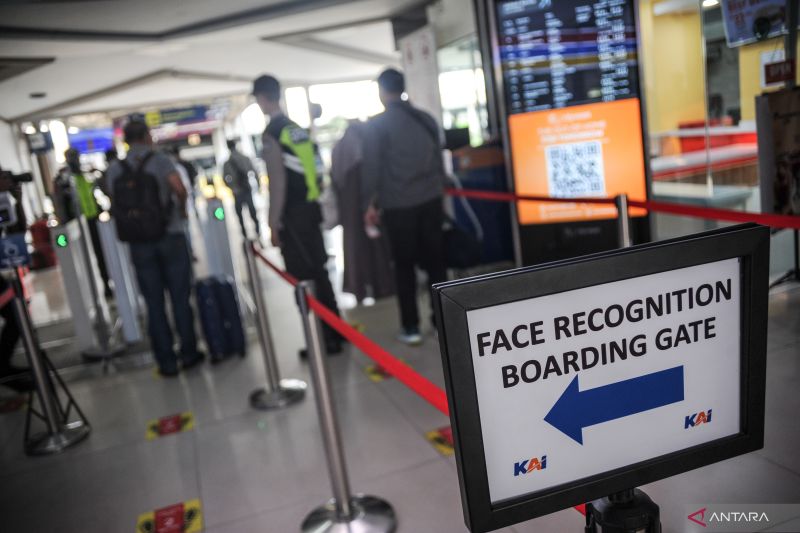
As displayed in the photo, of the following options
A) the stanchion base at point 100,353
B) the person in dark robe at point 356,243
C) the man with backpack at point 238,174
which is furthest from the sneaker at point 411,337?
the man with backpack at point 238,174

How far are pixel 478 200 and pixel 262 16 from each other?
2678 millimetres

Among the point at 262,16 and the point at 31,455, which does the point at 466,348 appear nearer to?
the point at 31,455

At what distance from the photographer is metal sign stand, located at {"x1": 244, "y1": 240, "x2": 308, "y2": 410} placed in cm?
359

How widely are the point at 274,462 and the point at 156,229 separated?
1837mm

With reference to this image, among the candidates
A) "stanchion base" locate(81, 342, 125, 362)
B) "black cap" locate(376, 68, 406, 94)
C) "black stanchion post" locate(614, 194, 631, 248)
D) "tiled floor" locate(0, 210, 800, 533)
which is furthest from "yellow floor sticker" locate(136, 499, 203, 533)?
"black cap" locate(376, 68, 406, 94)

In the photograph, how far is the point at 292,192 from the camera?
4098mm

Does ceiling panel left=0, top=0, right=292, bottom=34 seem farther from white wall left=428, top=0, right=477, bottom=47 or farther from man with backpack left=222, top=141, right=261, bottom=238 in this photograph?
man with backpack left=222, top=141, right=261, bottom=238

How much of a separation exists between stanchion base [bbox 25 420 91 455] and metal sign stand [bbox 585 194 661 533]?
311 cm

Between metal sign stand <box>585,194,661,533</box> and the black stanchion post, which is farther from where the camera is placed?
the black stanchion post

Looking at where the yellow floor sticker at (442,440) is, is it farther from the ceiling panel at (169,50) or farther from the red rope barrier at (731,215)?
the ceiling panel at (169,50)

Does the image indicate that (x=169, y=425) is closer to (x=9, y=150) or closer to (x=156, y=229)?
(x=156, y=229)

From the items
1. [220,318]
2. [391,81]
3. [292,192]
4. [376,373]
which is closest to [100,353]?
[220,318]

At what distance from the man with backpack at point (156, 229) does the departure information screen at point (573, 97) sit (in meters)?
2.69

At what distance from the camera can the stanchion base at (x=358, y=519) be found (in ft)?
7.70
